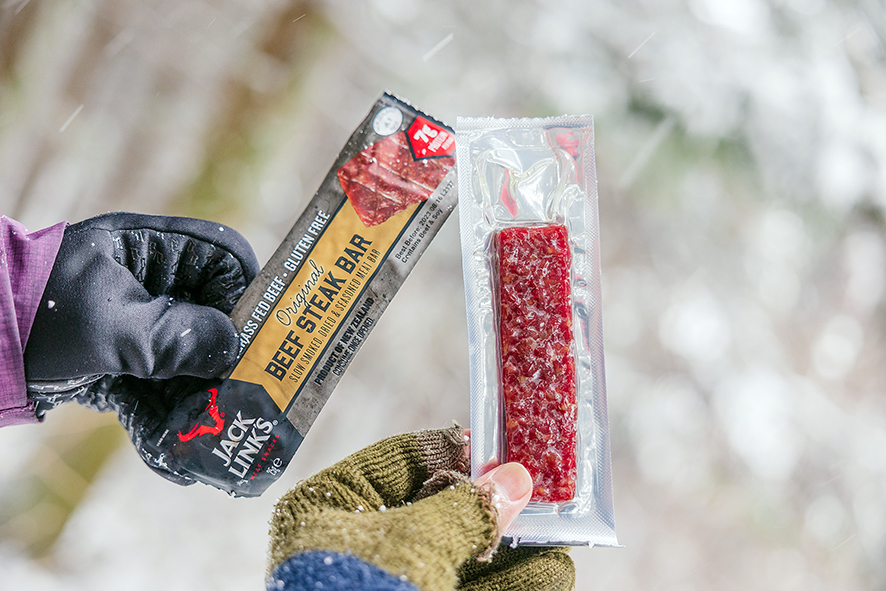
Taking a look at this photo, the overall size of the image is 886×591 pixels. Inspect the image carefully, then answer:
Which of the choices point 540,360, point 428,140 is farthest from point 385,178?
point 540,360

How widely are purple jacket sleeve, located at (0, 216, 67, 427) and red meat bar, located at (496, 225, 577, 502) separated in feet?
1.64

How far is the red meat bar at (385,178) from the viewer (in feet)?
2.12

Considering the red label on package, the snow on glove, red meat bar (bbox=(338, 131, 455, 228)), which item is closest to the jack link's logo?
the snow on glove

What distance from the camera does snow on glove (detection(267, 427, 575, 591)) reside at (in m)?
0.41

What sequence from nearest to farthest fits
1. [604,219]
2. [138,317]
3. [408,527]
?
[408,527], [138,317], [604,219]

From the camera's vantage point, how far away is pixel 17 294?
1.64 ft

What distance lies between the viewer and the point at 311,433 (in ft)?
2.72

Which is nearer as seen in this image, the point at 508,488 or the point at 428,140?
the point at 508,488

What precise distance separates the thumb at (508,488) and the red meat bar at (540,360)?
27mm

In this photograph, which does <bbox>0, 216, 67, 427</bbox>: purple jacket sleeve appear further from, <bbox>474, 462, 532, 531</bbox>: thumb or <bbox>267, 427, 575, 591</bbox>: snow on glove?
<bbox>474, 462, 532, 531</bbox>: thumb

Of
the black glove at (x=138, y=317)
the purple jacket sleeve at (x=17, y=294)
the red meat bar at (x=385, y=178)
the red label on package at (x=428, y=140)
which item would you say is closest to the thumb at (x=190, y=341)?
the black glove at (x=138, y=317)

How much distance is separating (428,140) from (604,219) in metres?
0.38

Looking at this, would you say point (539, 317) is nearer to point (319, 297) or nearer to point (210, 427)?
point (319, 297)

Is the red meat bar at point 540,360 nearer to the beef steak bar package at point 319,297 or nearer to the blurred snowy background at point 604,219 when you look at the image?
the beef steak bar package at point 319,297
